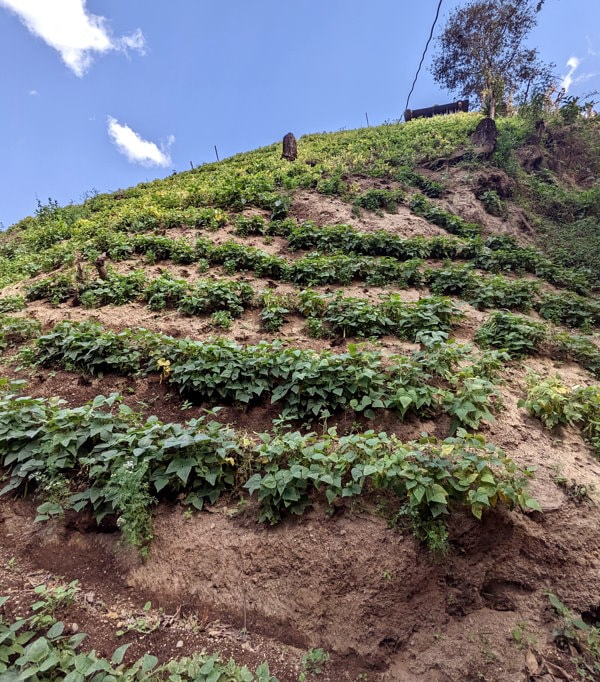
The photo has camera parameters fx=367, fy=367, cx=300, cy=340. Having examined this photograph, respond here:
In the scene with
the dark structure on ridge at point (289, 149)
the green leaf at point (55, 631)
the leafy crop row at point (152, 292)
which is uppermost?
the dark structure on ridge at point (289, 149)

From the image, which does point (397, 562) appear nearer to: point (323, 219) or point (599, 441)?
point (599, 441)

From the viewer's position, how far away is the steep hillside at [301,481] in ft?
8.11

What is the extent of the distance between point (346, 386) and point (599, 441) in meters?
2.53

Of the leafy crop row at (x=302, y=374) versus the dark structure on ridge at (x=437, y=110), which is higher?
the dark structure on ridge at (x=437, y=110)

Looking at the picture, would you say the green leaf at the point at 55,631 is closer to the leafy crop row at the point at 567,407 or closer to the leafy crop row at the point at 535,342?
the leafy crop row at the point at 567,407

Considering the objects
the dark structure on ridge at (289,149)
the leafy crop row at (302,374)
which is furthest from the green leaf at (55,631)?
the dark structure on ridge at (289,149)

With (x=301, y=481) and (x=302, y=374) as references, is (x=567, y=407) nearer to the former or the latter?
(x=302, y=374)

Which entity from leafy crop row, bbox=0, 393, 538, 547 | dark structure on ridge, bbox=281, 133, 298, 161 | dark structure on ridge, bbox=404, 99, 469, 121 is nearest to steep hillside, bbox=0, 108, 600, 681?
leafy crop row, bbox=0, 393, 538, 547

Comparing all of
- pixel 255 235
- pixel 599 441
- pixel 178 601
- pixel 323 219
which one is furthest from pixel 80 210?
pixel 599 441

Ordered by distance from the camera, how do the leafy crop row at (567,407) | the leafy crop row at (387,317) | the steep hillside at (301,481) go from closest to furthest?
the steep hillside at (301,481), the leafy crop row at (567,407), the leafy crop row at (387,317)

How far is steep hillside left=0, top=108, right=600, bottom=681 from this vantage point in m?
2.47

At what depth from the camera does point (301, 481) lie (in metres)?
3.09

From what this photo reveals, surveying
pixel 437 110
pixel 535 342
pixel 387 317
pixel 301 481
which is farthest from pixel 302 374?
pixel 437 110

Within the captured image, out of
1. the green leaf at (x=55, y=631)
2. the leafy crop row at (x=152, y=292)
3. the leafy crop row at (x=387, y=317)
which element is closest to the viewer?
the green leaf at (x=55, y=631)
